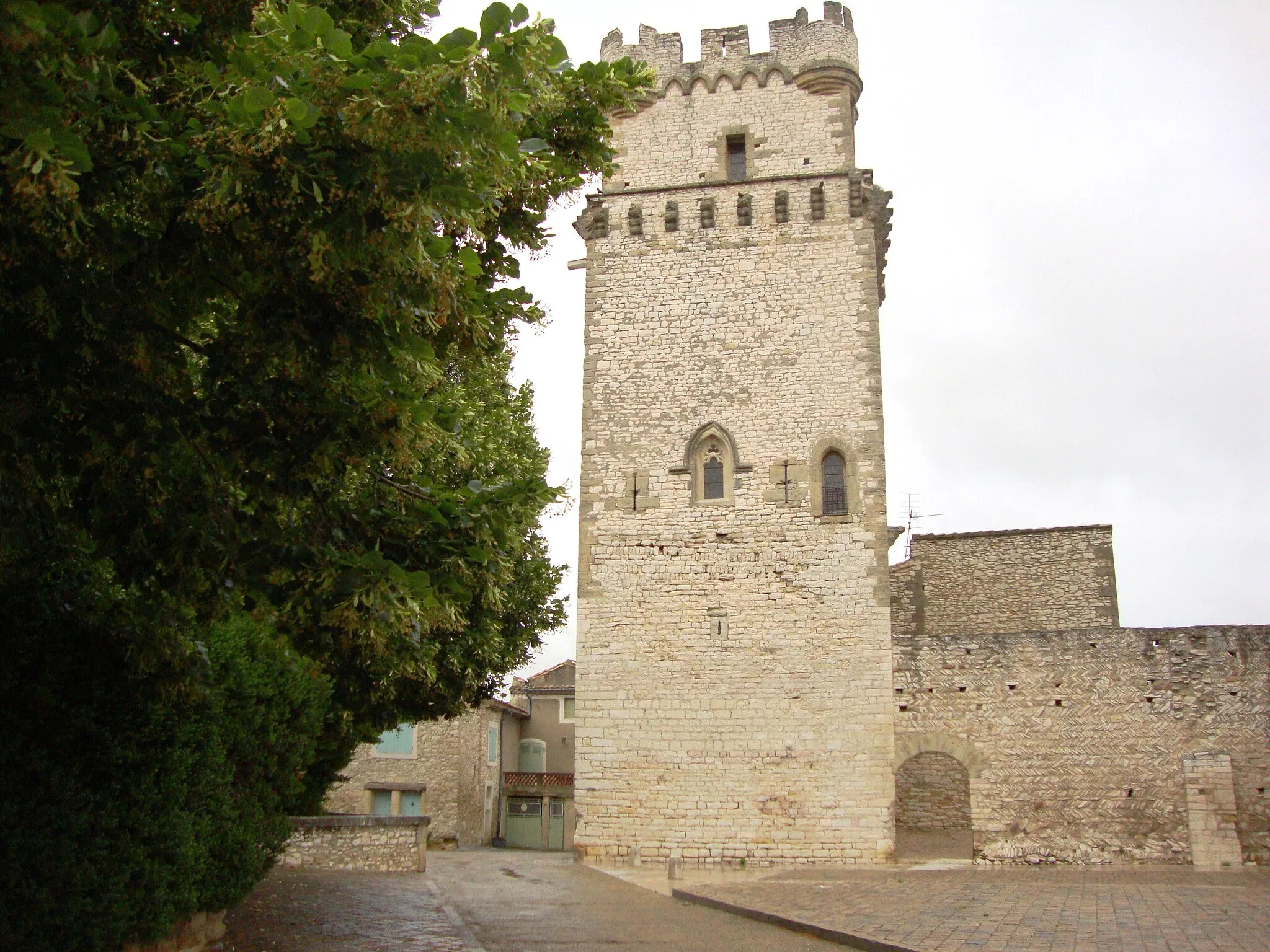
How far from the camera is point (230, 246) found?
15.5ft

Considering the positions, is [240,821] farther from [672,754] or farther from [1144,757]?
[1144,757]

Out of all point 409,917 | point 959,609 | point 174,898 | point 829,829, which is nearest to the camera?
point 174,898

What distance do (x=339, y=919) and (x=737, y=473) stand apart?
909 centimetres

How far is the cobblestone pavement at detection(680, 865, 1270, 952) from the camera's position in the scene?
8.40 meters

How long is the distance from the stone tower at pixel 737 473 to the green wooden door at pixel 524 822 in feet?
59.5

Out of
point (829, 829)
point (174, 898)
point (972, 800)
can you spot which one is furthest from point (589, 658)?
point (174, 898)

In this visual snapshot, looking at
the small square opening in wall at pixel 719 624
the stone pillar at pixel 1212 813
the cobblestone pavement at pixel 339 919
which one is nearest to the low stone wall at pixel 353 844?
the cobblestone pavement at pixel 339 919

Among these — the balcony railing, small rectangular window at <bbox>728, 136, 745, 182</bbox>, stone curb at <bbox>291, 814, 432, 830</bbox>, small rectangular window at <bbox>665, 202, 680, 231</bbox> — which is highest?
small rectangular window at <bbox>728, 136, 745, 182</bbox>

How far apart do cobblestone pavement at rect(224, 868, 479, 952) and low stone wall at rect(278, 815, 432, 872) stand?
86cm

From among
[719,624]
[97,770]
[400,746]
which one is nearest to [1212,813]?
[719,624]

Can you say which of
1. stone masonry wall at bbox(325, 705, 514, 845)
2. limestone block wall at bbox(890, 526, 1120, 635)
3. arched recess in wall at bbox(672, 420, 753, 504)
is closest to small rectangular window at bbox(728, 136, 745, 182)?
arched recess in wall at bbox(672, 420, 753, 504)

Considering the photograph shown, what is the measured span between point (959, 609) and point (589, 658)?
9286mm

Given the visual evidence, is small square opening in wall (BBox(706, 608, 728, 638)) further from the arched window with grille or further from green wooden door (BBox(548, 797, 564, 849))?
green wooden door (BBox(548, 797, 564, 849))

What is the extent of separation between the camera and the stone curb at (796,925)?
8453 mm
